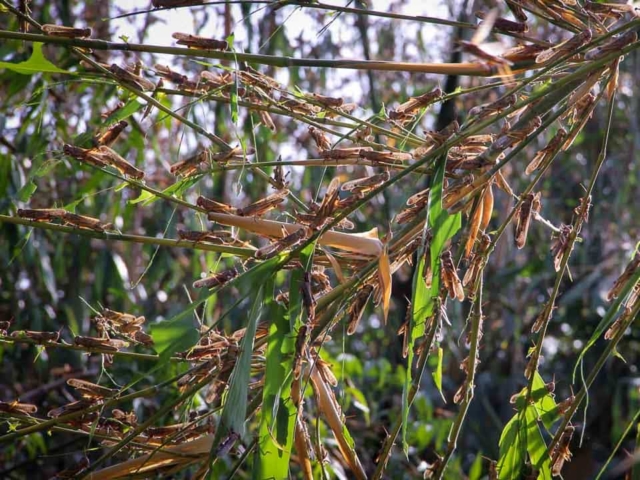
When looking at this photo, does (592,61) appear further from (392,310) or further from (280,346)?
(392,310)

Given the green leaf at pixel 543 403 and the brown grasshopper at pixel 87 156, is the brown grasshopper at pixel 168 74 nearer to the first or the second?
the brown grasshopper at pixel 87 156

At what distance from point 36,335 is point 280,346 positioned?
0.29m

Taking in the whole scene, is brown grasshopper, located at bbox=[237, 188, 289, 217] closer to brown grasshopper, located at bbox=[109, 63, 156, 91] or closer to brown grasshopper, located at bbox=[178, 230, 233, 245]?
brown grasshopper, located at bbox=[178, 230, 233, 245]

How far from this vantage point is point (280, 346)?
0.73 m

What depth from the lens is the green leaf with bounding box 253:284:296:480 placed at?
0.71 meters

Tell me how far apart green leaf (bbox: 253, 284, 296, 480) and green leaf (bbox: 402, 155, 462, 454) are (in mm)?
112

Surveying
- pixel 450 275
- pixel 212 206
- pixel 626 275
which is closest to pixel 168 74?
pixel 212 206

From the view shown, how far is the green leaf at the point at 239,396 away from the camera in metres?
0.65

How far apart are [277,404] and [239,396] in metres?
0.06

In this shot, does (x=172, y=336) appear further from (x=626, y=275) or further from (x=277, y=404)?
(x=626, y=275)

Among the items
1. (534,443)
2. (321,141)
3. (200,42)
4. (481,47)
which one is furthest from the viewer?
(534,443)

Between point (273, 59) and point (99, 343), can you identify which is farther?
A: point (99, 343)

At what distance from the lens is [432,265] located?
729 mm

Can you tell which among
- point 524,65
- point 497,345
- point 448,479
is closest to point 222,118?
point 448,479
